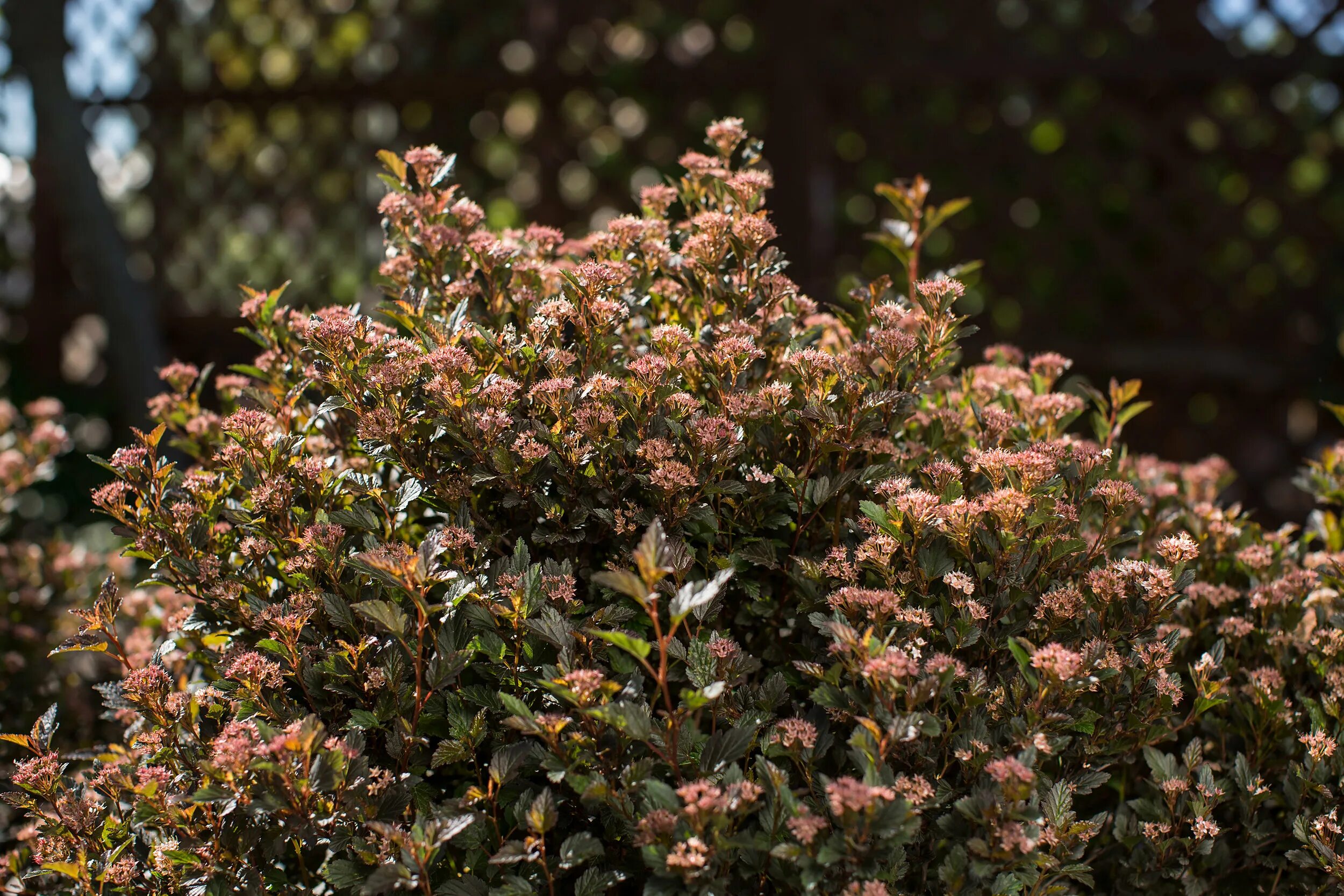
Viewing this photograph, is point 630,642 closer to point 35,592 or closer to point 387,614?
point 387,614

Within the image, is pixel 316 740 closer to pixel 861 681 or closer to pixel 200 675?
pixel 861 681

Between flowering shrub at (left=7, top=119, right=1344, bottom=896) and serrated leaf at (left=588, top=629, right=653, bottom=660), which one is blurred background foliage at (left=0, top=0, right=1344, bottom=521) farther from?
serrated leaf at (left=588, top=629, right=653, bottom=660)

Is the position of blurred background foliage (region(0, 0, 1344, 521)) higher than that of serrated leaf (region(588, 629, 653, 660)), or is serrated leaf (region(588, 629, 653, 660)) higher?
blurred background foliage (region(0, 0, 1344, 521))

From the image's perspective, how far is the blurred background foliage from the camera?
4.85 meters

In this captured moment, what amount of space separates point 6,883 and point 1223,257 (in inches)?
212

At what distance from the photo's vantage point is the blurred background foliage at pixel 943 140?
4848mm

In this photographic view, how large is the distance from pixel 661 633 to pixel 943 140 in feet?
14.5

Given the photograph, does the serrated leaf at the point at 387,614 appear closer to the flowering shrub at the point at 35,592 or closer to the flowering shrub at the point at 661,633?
the flowering shrub at the point at 661,633

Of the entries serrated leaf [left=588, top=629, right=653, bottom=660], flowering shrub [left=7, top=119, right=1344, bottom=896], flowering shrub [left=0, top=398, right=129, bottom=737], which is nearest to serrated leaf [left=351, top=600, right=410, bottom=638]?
flowering shrub [left=7, top=119, right=1344, bottom=896]

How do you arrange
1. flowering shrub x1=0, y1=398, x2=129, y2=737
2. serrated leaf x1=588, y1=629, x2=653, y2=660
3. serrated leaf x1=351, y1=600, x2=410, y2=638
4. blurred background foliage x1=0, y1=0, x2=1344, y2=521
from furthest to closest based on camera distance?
1. blurred background foliage x1=0, y1=0, x2=1344, y2=521
2. flowering shrub x1=0, y1=398, x2=129, y2=737
3. serrated leaf x1=351, y1=600, x2=410, y2=638
4. serrated leaf x1=588, y1=629, x2=653, y2=660

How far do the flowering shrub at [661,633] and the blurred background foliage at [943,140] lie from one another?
3.33 metres

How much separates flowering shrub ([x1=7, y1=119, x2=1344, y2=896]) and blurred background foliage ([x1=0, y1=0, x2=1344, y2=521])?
10.9 feet

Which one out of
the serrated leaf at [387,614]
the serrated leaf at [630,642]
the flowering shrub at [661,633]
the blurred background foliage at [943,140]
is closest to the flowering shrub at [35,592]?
the flowering shrub at [661,633]

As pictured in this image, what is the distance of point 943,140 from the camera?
5.02m
